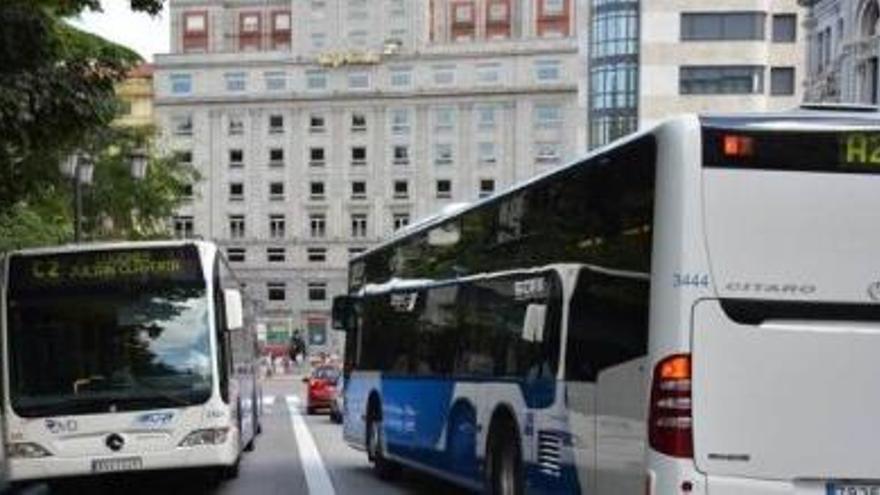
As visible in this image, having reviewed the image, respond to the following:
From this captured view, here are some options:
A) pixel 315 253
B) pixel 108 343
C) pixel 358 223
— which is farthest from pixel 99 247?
pixel 315 253

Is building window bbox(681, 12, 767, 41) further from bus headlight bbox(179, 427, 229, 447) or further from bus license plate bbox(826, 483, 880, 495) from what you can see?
bus license plate bbox(826, 483, 880, 495)

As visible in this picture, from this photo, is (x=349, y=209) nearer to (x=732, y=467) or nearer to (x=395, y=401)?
(x=395, y=401)

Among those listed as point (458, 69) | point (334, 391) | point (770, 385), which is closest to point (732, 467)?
point (770, 385)

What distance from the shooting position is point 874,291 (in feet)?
29.7

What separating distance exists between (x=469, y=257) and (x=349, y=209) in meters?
117

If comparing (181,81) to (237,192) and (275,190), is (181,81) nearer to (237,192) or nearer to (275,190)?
(237,192)

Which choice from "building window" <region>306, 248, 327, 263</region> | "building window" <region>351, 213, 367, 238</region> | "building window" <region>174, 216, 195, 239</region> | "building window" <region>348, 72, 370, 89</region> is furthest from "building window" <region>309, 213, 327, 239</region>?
"building window" <region>348, 72, 370, 89</region>

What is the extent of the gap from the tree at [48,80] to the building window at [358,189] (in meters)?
116

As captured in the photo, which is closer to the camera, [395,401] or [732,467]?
[732,467]

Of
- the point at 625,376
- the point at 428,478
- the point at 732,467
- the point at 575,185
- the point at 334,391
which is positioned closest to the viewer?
the point at 732,467

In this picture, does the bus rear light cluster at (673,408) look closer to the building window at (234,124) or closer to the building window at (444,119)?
the building window at (444,119)

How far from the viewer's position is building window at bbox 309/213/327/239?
433 feet

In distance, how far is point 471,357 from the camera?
14.7 m

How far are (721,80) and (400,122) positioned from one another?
42.1m
